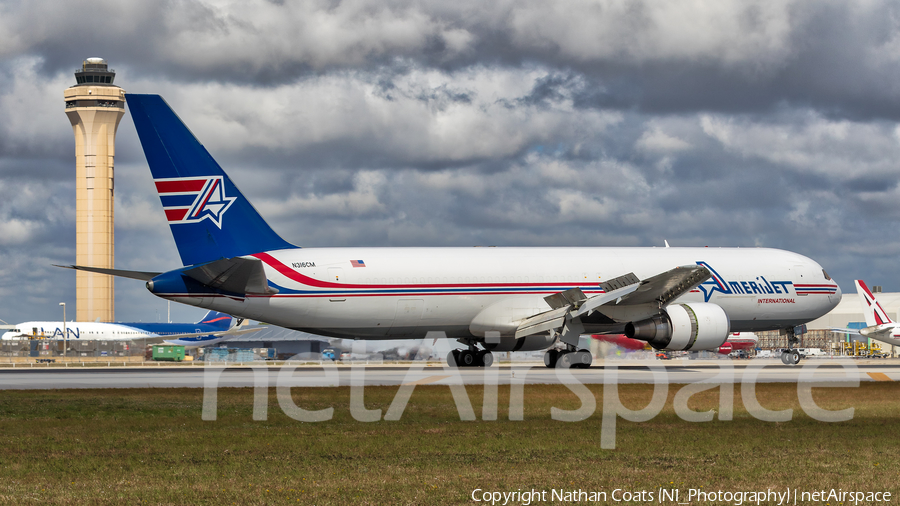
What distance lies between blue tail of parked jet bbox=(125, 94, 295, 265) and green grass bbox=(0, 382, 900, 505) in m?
12.0

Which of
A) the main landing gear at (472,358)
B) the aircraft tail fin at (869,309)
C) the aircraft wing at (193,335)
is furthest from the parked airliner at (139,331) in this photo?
the main landing gear at (472,358)

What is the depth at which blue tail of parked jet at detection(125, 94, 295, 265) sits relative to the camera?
32.2m

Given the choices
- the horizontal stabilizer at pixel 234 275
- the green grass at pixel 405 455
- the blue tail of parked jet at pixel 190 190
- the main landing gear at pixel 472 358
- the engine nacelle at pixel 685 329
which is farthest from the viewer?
the main landing gear at pixel 472 358

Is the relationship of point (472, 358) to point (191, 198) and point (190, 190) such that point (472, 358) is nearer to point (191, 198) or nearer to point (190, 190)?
point (191, 198)

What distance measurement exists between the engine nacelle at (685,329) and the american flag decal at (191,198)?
15923 mm

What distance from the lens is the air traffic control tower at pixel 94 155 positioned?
15000 cm

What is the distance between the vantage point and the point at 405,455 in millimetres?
13648

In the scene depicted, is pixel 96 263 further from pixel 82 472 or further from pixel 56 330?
pixel 82 472

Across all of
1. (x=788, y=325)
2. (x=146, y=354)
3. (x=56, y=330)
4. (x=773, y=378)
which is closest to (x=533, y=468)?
(x=773, y=378)

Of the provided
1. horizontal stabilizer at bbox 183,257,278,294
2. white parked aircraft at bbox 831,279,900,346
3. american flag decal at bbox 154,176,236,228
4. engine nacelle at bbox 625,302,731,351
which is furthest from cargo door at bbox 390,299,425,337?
white parked aircraft at bbox 831,279,900,346

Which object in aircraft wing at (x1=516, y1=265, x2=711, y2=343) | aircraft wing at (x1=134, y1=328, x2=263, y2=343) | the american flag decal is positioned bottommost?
aircraft wing at (x1=134, y1=328, x2=263, y2=343)

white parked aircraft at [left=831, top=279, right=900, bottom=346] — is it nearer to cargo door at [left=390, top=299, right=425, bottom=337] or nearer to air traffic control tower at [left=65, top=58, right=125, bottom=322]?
cargo door at [left=390, top=299, right=425, bottom=337]

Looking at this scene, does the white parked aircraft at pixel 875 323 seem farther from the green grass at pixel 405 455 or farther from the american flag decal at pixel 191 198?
the american flag decal at pixel 191 198

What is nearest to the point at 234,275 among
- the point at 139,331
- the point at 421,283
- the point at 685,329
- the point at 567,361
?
the point at 421,283
